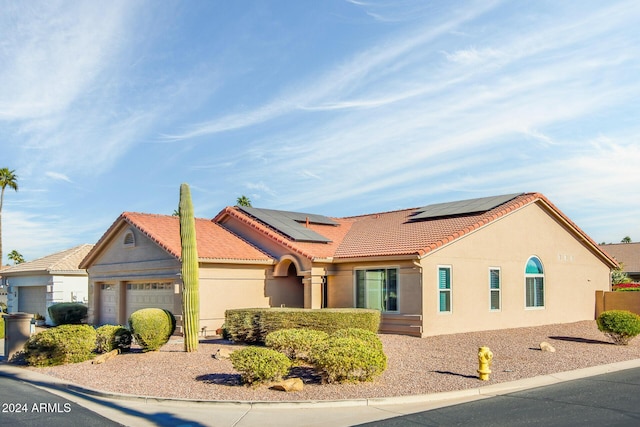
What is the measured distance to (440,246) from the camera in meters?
21.0

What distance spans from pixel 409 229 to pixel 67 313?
1723 cm

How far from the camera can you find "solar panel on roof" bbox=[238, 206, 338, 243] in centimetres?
2531

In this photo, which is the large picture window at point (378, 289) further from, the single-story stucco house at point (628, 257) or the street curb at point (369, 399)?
the single-story stucco house at point (628, 257)

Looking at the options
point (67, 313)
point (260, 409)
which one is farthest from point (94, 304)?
point (260, 409)

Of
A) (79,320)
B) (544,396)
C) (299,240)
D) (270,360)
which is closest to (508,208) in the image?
(299,240)

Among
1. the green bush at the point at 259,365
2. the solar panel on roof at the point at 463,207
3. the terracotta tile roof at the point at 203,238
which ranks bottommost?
the green bush at the point at 259,365

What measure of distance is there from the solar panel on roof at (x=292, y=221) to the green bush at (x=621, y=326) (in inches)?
438

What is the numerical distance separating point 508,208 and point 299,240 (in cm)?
838

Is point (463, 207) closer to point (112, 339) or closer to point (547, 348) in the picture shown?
point (547, 348)

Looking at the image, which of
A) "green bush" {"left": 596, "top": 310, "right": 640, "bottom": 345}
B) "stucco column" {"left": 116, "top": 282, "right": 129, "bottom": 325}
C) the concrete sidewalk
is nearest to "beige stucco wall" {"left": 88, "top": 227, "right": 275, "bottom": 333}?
"stucco column" {"left": 116, "top": 282, "right": 129, "bottom": 325}

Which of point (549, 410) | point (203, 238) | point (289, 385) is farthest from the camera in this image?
point (203, 238)

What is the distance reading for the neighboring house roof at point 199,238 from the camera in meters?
23.5

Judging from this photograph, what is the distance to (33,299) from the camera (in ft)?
117

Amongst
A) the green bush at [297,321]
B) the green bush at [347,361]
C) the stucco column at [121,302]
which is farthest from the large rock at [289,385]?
the stucco column at [121,302]
